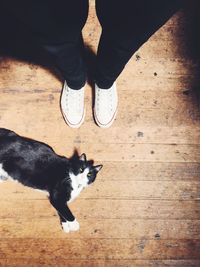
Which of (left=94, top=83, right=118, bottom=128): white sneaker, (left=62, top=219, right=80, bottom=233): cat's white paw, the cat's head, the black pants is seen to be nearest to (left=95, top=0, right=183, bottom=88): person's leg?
the black pants

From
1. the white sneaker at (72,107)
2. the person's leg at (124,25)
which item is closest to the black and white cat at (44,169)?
the white sneaker at (72,107)

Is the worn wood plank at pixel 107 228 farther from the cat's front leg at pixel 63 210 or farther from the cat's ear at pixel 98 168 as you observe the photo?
the cat's ear at pixel 98 168

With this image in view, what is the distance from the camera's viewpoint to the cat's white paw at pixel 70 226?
1.39m

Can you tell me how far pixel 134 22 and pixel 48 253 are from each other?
3.75 ft

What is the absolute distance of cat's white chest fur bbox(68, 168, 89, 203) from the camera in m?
1.35

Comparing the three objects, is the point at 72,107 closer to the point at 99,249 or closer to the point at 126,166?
the point at 126,166

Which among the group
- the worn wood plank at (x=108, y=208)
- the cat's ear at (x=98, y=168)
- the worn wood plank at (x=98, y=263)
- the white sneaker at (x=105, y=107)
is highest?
the white sneaker at (x=105, y=107)

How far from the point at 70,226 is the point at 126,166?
408 millimetres

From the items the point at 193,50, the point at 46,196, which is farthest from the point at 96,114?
the point at 193,50

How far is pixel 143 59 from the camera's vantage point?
5.32 ft

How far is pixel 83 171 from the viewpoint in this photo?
135 cm

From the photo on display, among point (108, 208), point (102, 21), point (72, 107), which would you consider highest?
point (102, 21)

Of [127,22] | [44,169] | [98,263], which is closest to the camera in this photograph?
[127,22]

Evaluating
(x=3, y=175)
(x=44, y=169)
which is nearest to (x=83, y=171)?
(x=44, y=169)
